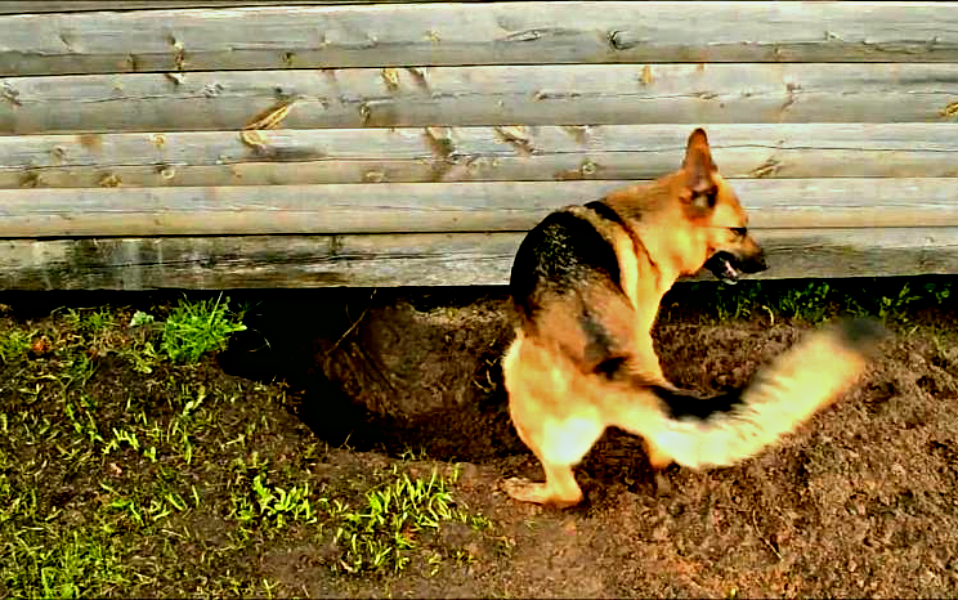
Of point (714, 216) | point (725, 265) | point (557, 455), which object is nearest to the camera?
point (557, 455)

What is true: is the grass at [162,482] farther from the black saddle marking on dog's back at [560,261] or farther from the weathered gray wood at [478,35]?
the weathered gray wood at [478,35]

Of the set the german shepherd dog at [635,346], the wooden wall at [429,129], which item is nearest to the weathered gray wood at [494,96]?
the wooden wall at [429,129]

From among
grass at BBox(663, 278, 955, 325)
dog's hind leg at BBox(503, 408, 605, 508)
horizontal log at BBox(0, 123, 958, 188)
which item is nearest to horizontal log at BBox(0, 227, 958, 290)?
grass at BBox(663, 278, 955, 325)

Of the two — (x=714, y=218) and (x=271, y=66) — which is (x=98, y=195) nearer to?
(x=271, y=66)

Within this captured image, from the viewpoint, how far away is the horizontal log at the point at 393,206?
4.92m

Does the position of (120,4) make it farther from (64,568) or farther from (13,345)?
(64,568)

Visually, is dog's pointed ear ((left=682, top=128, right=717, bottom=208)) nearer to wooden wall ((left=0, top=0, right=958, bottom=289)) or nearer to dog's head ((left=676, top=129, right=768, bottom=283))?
dog's head ((left=676, top=129, right=768, bottom=283))

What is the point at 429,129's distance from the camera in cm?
471

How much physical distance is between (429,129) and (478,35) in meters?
0.51

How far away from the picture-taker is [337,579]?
393cm

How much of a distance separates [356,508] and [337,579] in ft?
1.20

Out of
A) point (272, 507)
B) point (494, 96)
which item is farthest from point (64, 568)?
point (494, 96)

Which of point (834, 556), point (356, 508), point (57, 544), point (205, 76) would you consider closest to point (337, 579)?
point (356, 508)

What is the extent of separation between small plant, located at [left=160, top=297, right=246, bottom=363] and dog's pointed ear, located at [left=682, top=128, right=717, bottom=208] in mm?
2392
